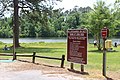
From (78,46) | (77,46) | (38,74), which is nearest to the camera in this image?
(38,74)

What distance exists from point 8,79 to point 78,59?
3.83m

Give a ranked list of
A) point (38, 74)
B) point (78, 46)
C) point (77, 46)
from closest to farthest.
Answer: point (38, 74) < point (78, 46) < point (77, 46)

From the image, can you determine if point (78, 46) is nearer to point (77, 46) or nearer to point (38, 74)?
point (77, 46)

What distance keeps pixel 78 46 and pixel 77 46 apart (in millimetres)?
109

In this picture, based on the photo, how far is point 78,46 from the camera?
47.6ft

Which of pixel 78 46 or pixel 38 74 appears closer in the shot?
pixel 38 74

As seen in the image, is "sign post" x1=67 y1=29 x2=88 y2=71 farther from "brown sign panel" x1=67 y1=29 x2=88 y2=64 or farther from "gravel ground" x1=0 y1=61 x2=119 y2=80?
"gravel ground" x1=0 y1=61 x2=119 y2=80

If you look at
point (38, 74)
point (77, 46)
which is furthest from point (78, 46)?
point (38, 74)

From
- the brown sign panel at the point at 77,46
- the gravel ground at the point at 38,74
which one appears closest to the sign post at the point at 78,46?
the brown sign panel at the point at 77,46

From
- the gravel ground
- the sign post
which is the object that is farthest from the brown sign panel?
the gravel ground

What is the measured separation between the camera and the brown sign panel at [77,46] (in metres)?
14.2

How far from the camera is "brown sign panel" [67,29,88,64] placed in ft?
46.4

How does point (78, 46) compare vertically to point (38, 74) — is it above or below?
above

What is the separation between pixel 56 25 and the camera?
118188 mm
